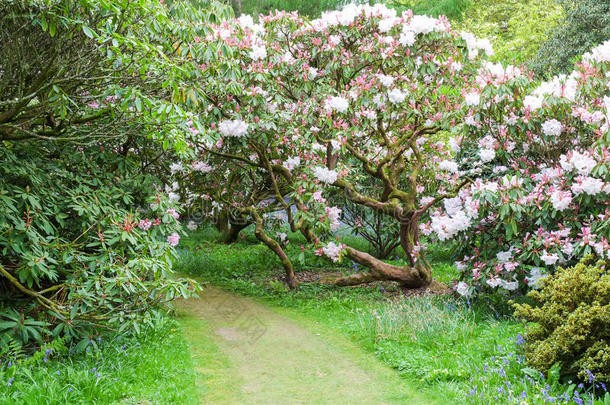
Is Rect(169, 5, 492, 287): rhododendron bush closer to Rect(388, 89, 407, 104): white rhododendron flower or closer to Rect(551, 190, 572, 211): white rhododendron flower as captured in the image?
Rect(388, 89, 407, 104): white rhododendron flower

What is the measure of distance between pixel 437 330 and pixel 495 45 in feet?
45.7

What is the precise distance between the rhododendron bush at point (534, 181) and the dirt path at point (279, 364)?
152 centimetres

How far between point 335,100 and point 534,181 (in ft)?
7.60

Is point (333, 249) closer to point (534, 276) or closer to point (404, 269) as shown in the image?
point (404, 269)

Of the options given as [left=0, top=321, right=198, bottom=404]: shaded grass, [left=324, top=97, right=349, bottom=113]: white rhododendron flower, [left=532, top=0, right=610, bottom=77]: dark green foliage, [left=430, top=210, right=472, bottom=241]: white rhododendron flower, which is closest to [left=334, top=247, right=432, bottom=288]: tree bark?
[left=430, top=210, right=472, bottom=241]: white rhododendron flower

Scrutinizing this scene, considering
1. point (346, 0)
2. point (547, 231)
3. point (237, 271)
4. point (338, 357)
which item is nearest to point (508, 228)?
point (547, 231)

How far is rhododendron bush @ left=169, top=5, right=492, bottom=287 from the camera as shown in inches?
244

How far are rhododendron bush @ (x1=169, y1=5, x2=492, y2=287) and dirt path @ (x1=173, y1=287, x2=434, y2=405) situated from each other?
1.43 metres

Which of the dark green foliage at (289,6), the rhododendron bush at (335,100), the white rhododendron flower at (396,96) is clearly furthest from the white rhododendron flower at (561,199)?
the dark green foliage at (289,6)

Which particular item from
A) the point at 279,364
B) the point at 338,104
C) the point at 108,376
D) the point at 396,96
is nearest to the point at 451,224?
the point at 396,96

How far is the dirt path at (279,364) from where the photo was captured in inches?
157

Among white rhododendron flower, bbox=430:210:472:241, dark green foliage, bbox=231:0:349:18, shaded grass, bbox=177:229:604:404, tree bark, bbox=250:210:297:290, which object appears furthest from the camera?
dark green foliage, bbox=231:0:349:18

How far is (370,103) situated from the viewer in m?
6.32

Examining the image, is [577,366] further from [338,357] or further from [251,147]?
[251,147]
